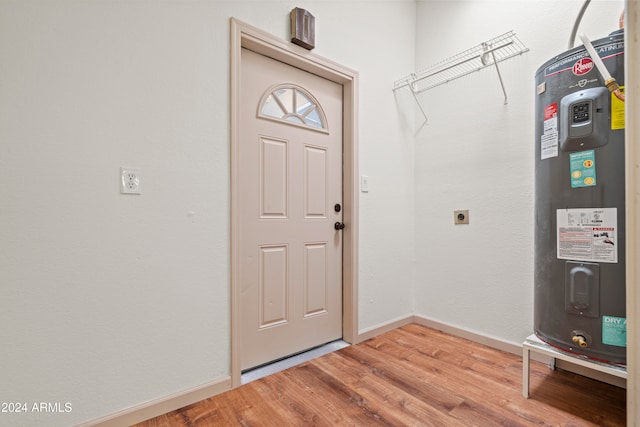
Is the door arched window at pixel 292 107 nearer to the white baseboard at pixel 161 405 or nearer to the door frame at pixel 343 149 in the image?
the door frame at pixel 343 149

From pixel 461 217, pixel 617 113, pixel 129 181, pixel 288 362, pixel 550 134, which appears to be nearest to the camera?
pixel 617 113

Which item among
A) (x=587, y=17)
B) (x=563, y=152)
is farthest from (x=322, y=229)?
(x=587, y=17)

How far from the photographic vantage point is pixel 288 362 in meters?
1.96

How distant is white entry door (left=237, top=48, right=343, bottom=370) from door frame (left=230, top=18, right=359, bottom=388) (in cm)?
5

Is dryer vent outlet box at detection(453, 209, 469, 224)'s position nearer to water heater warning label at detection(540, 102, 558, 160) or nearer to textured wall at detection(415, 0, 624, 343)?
textured wall at detection(415, 0, 624, 343)

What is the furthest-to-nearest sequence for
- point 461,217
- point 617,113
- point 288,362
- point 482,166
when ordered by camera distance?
point 461,217, point 482,166, point 288,362, point 617,113

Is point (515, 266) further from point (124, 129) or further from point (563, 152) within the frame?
point (124, 129)

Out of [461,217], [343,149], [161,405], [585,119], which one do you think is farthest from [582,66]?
[161,405]

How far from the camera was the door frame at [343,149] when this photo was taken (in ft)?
5.46

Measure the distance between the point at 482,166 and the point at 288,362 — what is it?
1842 mm

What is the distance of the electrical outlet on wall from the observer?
4.49 ft

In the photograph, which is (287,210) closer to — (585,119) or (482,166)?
(482,166)

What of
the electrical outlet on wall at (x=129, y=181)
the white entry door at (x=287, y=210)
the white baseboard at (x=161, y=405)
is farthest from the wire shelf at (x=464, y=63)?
the white baseboard at (x=161, y=405)

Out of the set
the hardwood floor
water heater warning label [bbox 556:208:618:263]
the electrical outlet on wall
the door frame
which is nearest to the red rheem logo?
water heater warning label [bbox 556:208:618:263]
